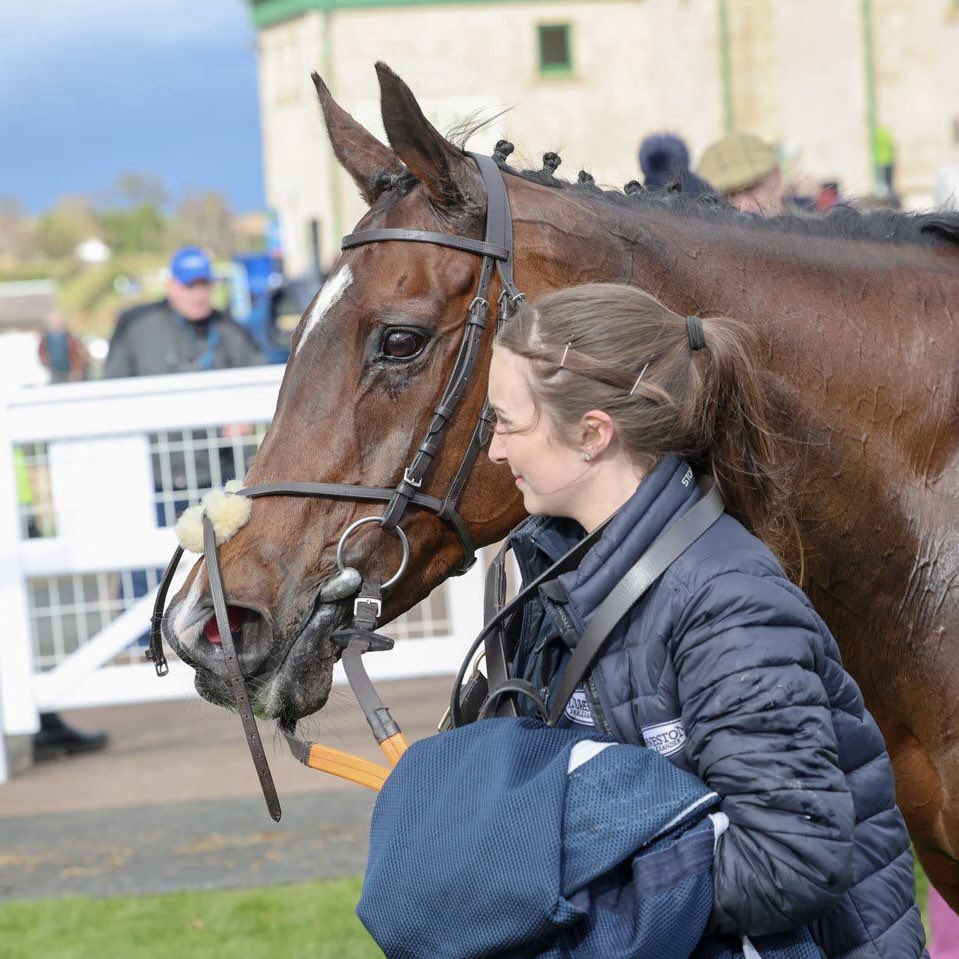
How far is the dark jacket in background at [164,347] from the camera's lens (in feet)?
24.5

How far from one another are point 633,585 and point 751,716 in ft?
0.79

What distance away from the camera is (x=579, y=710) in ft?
6.21

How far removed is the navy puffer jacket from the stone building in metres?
19.5

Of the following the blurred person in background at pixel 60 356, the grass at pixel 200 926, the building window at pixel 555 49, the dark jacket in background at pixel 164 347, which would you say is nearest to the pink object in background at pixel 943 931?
the grass at pixel 200 926

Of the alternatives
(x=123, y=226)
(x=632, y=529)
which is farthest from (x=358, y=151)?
(x=123, y=226)

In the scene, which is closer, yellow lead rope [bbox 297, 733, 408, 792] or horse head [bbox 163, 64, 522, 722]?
yellow lead rope [bbox 297, 733, 408, 792]

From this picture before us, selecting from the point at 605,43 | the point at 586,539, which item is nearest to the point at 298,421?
the point at 586,539

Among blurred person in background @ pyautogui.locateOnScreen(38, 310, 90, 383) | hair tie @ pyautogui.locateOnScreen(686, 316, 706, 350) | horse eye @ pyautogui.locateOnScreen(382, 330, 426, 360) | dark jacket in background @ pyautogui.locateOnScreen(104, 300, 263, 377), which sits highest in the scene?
hair tie @ pyautogui.locateOnScreen(686, 316, 706, 350)

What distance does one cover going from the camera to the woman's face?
75.4 inches

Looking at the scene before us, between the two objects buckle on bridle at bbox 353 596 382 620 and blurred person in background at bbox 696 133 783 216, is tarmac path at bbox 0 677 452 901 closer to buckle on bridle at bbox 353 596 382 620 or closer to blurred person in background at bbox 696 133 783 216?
buckle on bridle at bbox 353 596 382 620

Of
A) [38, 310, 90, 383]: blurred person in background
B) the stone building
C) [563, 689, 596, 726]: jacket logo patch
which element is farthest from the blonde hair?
the stone building

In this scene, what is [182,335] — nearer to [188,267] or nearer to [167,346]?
[167,346]

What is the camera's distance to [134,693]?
20.3 feet

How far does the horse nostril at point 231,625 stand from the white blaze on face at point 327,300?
1.60ft
